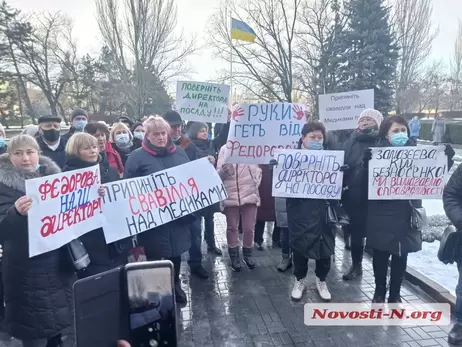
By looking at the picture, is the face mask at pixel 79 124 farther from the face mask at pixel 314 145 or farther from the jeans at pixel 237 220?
the face mask at pixel 314 145

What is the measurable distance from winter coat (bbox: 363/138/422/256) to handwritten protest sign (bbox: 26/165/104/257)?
267cm

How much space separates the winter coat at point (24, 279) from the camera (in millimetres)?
2672

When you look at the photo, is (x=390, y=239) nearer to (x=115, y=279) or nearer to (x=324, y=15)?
(x=115, y=279)

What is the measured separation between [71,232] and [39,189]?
0.45 metres

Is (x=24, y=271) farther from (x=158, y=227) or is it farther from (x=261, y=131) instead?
(x=261, y=131)

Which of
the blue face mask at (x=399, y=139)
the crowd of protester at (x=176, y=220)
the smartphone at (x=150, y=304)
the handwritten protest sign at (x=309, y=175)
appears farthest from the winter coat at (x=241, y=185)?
the smartphone at (x=150, y=304)

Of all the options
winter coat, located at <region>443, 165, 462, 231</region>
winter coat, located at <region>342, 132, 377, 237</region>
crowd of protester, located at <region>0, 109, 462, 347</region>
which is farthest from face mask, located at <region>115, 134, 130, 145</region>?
winter coat, located at <region>443, 165, 462, 231</region>

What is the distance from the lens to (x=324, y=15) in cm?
2350

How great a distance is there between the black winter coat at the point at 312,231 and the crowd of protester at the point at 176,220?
1cm

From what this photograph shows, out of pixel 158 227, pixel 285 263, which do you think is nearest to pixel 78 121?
pixel 158 227

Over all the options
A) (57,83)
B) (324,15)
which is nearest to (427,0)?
(324,15)

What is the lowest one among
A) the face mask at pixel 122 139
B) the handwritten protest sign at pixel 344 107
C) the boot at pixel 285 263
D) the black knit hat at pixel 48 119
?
the boot at pixel 285 263

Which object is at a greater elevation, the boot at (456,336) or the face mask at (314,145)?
the face mask at (314,145)

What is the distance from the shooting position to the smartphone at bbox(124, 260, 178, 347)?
1763mm
